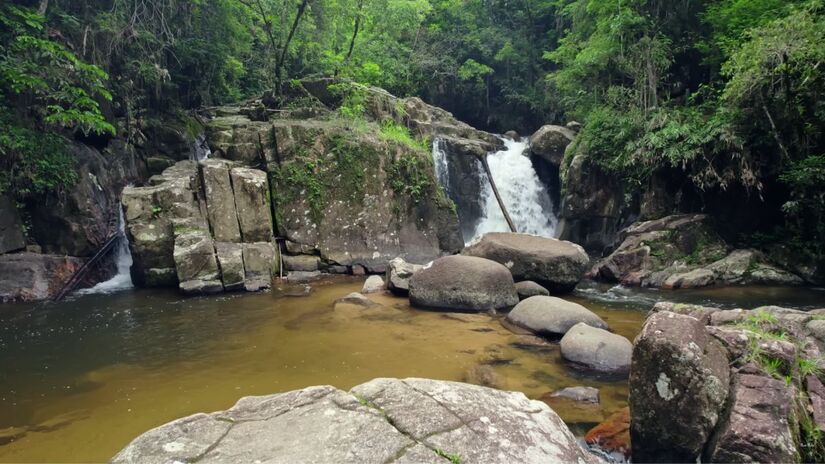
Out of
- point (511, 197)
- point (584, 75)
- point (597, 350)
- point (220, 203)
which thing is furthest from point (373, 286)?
point (584, 75)

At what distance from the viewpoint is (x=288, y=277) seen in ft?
39.6

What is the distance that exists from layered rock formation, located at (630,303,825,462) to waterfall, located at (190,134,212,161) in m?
14.8

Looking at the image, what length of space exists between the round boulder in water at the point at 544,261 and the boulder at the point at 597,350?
367 cm

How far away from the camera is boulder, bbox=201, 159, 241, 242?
39.3 feet

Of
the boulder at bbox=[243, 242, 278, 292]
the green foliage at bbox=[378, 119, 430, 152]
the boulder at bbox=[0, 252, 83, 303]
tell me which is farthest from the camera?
the green foliage at bbox=[378, 119, 430, 152]

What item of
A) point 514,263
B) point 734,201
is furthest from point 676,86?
point 514,263

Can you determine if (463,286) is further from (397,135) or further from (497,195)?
(497,195)

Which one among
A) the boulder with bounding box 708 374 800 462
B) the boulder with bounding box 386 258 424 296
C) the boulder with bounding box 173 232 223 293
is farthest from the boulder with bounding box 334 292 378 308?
the boulder with bounding box 708 374 800 462

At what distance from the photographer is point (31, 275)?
10.6m

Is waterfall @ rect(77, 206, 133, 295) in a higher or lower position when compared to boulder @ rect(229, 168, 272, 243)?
lower

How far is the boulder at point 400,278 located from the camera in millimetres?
10094

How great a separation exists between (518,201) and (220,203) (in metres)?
10.3

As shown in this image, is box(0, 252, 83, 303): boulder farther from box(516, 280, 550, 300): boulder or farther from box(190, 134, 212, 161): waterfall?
box(516, 280, 550, 300): boulder

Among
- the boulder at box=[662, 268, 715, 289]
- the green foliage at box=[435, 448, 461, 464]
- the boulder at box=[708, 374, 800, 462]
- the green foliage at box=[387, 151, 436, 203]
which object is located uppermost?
the green foliage at box=[387, 151, 436, 203]
